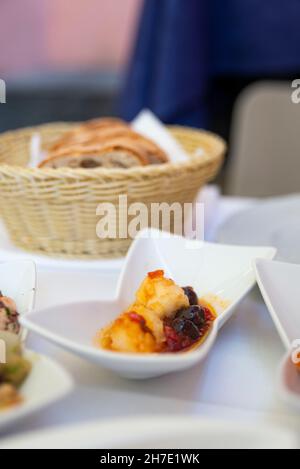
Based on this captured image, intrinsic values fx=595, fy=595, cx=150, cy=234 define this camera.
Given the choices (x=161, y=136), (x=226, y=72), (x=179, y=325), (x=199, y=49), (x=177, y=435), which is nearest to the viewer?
(x=177, y=435)

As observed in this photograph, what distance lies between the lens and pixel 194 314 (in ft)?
2.10

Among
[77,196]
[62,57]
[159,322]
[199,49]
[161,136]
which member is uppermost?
[62,57]

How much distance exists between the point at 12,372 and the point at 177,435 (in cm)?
20

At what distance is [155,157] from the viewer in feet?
3.46

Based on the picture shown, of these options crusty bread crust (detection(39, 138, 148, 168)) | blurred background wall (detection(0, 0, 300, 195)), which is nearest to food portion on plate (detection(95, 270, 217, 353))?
crusty bread crust (detection(39, 138, 148, 168))

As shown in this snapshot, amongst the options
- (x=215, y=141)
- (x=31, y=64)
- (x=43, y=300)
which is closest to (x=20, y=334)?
(x=43, y=300)

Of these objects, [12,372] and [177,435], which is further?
[12,372]

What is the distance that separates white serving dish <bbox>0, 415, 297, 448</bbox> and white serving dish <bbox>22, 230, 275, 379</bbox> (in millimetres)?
149

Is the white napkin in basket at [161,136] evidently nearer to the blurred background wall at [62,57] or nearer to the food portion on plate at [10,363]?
the food portion on plate at [10,363]

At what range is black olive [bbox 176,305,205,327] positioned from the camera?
25.0 inches

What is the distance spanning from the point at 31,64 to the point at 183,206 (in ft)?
11.6

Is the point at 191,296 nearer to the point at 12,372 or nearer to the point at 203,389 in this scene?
the point at 203,389

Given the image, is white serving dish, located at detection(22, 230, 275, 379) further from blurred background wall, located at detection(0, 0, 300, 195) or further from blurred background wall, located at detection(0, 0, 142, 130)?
blurred background wall, located at detection(0, 0, 142, 130)

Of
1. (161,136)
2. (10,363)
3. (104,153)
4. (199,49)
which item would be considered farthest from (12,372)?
(199,49)
